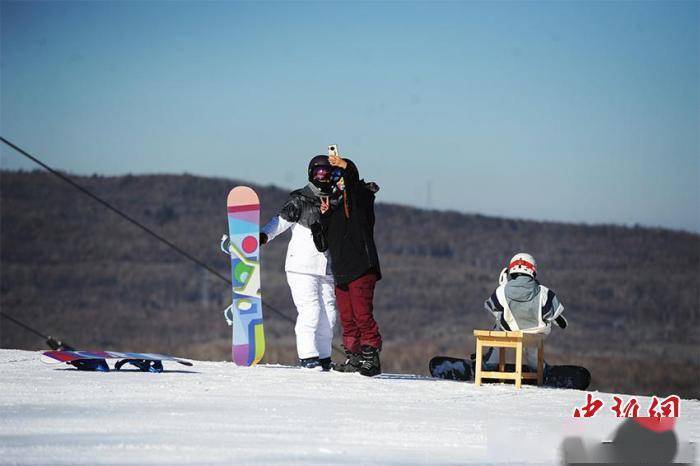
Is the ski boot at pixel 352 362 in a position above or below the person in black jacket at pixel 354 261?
below

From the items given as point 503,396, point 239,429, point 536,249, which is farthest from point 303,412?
point 536,249

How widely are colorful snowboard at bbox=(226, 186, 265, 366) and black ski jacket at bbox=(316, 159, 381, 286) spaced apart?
2.28 feet

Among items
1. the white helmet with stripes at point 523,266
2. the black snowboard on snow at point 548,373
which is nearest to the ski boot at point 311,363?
the black snowboard on snow at point 548,373

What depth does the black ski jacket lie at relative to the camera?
32.5 feet

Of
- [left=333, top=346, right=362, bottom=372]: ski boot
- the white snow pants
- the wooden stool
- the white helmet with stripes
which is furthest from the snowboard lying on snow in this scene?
the white helmet with stripes

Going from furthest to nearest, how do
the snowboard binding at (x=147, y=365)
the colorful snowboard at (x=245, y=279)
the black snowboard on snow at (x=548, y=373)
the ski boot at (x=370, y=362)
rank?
the colorful snowboard at (x=245, y=279) → the black snowboard on snow at (x=548, y=373) → the ski boot at (x=370, y=362) → the snowboard binding at (x=147, y=365)

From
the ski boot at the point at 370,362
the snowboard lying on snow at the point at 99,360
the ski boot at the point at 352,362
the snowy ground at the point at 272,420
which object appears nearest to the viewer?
the snowy ground at the point at 272,420

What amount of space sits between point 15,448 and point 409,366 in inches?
1635

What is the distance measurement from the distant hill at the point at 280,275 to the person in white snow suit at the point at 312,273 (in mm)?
40564

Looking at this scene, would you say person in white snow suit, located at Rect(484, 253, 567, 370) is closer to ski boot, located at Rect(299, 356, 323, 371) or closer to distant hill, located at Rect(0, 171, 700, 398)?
ski boot, located at Rect(299, 356, 323, 371)

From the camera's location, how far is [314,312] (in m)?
10.1

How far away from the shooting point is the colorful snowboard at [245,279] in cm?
1031

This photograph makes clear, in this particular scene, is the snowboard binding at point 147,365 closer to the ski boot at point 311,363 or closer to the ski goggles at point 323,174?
the ski boot at point 311,363

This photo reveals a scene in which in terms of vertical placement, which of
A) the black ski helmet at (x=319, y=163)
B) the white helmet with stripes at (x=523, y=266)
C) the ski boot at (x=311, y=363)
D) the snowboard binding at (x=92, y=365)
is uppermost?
the black ski helmet at (x=319, y=163)
